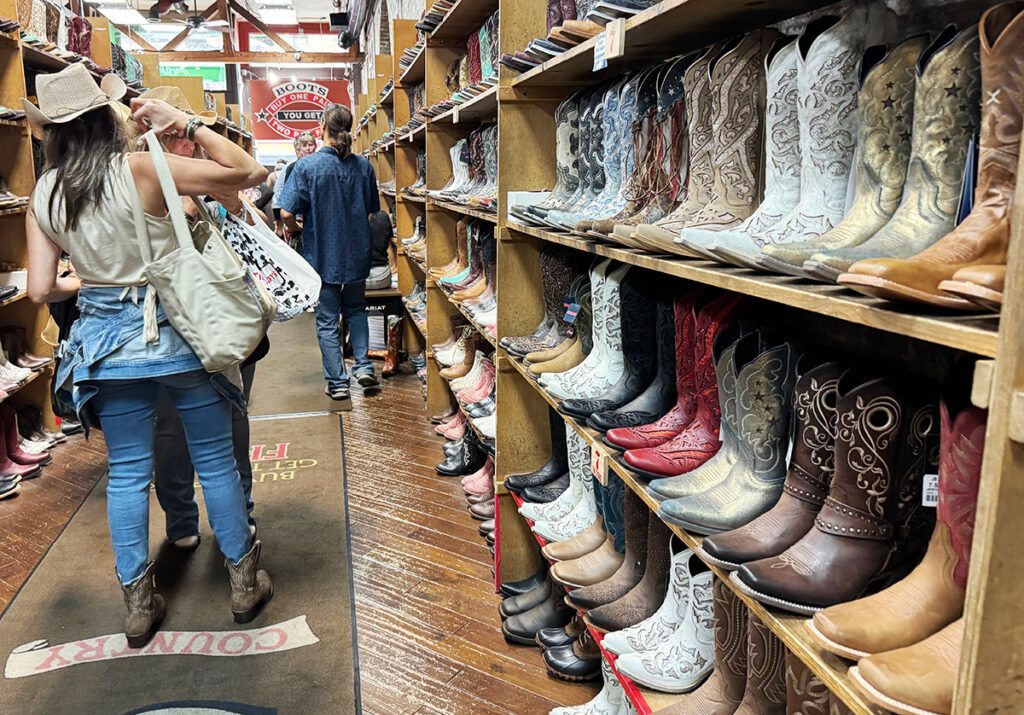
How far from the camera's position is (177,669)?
8.40 ft

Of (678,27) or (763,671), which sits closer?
(763,671)

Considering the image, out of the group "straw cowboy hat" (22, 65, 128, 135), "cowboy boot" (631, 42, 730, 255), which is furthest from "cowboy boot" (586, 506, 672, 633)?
"straw cowboy hat" (22, 65, 128, 135)

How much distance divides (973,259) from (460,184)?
368 cm

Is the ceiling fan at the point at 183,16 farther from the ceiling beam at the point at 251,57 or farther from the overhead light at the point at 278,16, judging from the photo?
the overhead light at the point at 278,16

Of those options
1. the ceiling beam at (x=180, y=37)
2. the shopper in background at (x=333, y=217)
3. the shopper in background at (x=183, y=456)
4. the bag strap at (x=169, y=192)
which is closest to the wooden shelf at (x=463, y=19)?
the shopper in background at (x=333, y=217)

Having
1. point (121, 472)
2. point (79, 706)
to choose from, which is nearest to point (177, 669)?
point (79, 706)

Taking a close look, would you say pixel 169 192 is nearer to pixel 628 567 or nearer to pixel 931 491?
pixel 628 567

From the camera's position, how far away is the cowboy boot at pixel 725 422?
150cm

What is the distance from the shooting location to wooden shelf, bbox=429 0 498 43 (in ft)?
12.8

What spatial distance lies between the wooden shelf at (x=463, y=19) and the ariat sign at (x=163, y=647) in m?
2.74

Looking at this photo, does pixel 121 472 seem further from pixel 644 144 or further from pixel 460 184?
pixel 460 184

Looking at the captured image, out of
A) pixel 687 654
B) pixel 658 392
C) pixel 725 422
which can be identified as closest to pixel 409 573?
pixel 658 392

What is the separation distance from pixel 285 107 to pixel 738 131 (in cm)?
1638

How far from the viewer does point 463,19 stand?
14.1 feet
